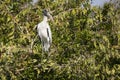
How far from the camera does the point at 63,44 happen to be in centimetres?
721

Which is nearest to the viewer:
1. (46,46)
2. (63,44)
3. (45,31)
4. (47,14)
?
(46,46)

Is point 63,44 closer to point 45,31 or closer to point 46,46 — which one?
point 46,46

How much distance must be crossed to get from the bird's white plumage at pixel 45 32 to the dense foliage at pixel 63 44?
0.10 meters

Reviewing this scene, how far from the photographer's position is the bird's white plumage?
Result: 23.9 feet

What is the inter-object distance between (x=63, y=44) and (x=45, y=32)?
0.48 m

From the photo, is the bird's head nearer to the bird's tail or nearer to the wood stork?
the wood stork

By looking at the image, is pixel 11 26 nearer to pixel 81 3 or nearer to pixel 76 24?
pixel 76 24

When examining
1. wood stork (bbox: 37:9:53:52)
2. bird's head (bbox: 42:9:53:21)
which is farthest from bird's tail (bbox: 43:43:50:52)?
bird's head (bbox: 42:9:53:21)

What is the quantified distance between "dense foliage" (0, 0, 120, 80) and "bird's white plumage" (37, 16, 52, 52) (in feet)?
0.33

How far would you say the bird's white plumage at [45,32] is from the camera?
286 inches

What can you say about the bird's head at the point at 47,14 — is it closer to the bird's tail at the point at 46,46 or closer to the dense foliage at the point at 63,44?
the dense foliage at the point at 63,44

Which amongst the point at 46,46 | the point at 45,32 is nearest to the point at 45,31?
the point at 45,32

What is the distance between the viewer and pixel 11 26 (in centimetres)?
717

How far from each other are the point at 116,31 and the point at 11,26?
1.76m
